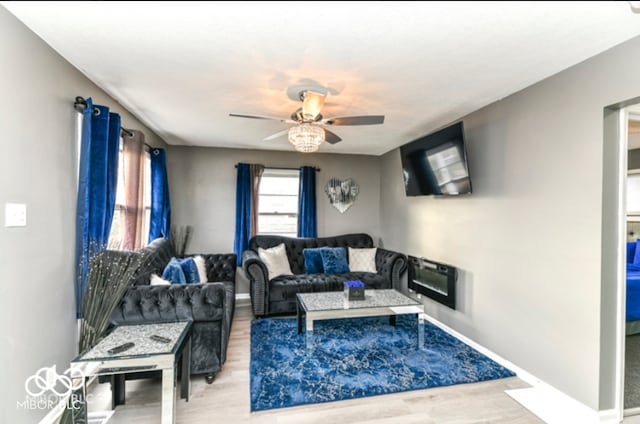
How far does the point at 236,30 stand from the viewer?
67.6 inches

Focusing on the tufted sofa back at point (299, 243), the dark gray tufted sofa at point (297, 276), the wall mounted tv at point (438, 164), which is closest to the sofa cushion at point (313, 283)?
the dark gray tufted sofa at point (297, 276)

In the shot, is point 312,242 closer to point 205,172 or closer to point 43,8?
point 205,172

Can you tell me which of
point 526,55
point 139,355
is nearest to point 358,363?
point 139,355

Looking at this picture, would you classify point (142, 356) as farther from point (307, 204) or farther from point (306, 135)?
point (307, 204)

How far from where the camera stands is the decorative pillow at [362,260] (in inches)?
179

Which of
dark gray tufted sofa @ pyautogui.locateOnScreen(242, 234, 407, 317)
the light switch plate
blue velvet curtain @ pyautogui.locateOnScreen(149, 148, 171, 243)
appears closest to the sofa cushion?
→ dark gray tufted sofa @ pyautogui.locateOnScreen(242, 234, 407, 317)

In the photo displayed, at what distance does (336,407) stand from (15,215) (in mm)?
2270

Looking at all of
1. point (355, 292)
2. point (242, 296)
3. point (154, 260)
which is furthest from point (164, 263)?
point (355, 292)

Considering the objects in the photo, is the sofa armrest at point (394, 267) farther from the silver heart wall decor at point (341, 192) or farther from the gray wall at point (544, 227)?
the silver heart wall decor at point (341, 192)

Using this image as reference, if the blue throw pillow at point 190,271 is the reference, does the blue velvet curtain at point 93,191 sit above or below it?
above

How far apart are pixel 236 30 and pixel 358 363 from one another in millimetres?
2676

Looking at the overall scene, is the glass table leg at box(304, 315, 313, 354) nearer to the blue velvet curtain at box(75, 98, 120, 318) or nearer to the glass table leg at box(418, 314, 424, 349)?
Answer: the glass table leg at box(418, 314, 424, 349)

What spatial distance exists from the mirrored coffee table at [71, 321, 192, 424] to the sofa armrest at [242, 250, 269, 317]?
68.1 inches

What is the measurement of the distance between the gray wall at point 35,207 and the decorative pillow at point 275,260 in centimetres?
223
